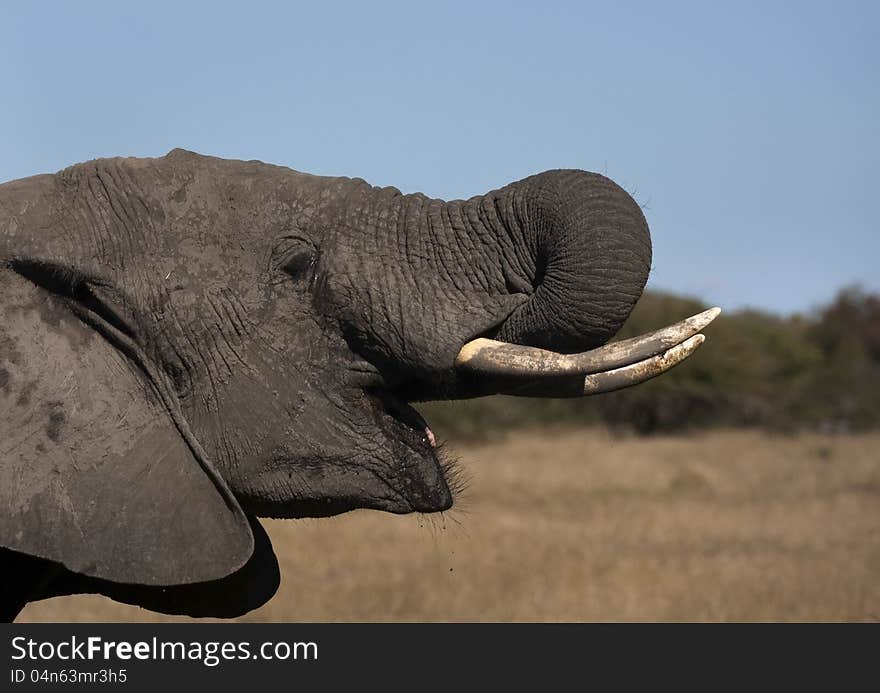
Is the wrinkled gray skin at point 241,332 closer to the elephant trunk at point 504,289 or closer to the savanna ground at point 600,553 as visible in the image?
the elephant trunk at point 504,289

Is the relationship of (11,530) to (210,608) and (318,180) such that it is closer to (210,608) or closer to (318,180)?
(210,608)

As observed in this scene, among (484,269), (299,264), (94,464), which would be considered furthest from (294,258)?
(94,464)

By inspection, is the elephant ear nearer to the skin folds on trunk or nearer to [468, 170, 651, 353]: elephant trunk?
the skin folds on trunk

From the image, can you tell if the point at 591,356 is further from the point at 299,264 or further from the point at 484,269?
the point at 299,264

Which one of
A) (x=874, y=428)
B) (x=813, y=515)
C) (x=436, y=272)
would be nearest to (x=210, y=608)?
(x=436, y=272)

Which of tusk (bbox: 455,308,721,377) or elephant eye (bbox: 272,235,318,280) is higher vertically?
elephant eye (bbox: 272,235,318,280)

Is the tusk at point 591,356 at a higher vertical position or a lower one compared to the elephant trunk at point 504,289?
lower

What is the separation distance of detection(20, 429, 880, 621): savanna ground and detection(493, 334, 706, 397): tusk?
7.42ft

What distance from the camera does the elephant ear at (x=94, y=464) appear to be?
3.47 metres

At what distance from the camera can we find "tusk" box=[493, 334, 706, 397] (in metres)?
3.47

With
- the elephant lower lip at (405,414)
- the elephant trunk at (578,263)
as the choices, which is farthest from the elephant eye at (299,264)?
the elephant trunk at (578,263)

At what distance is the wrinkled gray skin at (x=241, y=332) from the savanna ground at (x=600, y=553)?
218 cm

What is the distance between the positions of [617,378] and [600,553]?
9.89 metres

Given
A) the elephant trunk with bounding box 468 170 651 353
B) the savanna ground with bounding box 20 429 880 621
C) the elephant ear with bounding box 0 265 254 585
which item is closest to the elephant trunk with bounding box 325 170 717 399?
the elephant trunk with bounding box 468 170 651 353
